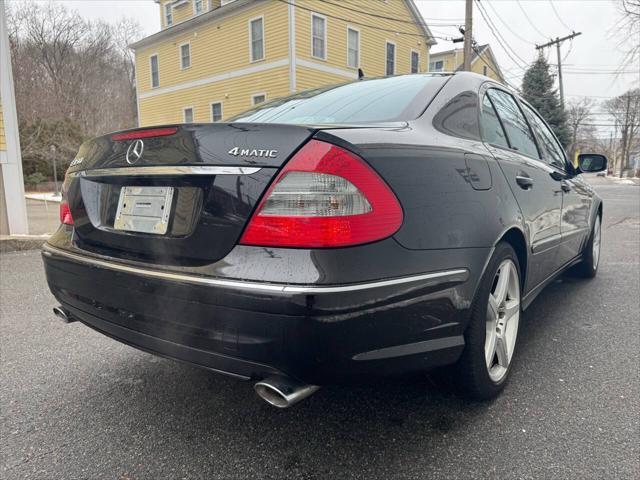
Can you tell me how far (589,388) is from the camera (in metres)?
2.31

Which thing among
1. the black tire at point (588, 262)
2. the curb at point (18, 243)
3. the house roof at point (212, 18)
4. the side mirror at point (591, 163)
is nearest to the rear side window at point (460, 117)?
the side mirror at point (591, 163)

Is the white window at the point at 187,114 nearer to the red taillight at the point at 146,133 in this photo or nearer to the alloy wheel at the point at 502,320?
the red taillight at the point at 146,133

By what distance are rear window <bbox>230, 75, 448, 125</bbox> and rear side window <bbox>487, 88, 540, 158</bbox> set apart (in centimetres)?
52

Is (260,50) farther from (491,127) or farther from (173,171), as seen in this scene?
(173,171)

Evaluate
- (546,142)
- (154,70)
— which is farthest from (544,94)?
(546,142)

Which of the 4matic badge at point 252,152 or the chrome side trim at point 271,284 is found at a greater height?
the 4matic badge at point 252,152

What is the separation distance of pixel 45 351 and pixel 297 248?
87.2 inches

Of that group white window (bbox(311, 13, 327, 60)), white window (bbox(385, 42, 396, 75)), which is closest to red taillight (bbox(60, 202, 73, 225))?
white window (bbox(311, 13, 327, 60))

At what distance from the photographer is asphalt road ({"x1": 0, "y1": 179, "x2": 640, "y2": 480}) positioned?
1.72 meters

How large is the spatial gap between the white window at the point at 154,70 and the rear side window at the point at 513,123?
77.3 ft

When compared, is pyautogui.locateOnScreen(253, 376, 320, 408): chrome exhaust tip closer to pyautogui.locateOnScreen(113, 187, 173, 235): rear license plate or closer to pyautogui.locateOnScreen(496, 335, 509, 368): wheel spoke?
pyautogui.locateOnScreen(113, 187, 173, 235): rear license plate

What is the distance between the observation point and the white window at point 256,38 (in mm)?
17769

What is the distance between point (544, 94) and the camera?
32.4 m

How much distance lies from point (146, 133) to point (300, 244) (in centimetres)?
81
